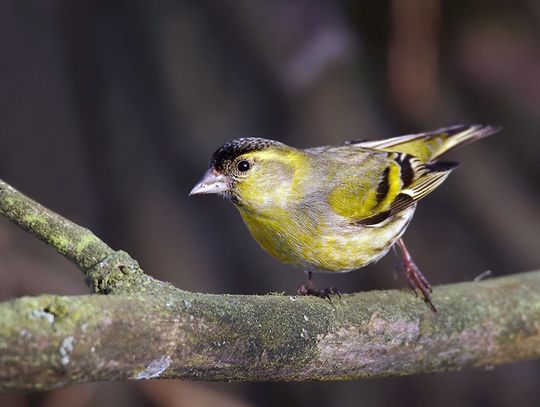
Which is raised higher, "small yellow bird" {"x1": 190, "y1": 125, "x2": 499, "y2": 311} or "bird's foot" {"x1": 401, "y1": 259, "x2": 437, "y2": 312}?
"small yellow bird" {"x1": 190, "y1": 125, "x2": 499, "y2": 311}

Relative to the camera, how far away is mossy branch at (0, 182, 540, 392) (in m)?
1.98

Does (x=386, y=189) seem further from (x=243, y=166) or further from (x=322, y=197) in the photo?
(x=243, y=166)

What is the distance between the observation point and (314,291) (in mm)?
3547

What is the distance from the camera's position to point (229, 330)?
248 cm

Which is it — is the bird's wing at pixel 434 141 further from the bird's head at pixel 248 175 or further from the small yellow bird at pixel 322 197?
the bird's head at pixel 248 175

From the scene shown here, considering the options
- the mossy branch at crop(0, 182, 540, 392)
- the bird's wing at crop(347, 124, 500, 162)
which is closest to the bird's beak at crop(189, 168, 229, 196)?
the mossy branch at crop(0, 182, 540, 392)

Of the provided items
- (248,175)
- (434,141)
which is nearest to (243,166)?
(248,175)

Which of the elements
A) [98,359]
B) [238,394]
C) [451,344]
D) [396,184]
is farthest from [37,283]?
[98,359]

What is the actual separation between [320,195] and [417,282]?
1.99ft

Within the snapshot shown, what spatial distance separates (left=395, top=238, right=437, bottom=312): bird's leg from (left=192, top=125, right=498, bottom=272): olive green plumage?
17 cm

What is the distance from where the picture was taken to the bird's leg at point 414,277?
12.0ft

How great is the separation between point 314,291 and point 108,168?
2.99m

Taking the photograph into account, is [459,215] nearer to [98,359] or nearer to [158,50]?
[158,50]

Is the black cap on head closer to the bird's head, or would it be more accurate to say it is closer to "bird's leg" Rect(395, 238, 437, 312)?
the bird's head
